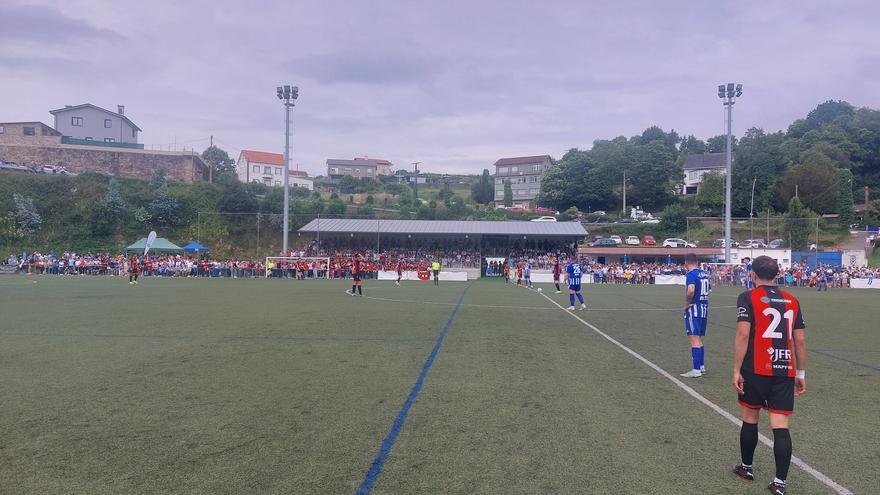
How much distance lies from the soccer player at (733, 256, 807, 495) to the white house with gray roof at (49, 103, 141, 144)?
8864cm

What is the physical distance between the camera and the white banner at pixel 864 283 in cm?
4147

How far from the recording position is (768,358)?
15.8 ft

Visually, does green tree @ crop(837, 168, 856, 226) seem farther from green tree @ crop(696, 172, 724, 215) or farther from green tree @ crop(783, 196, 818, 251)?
green tree @ crop(783, 196, 818, 251)

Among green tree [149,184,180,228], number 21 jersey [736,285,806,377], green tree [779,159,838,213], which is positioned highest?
green tree [779,159,838,213]

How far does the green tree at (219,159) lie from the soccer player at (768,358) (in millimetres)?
107768

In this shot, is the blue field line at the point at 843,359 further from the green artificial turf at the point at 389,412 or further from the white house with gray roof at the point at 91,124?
the white house with gray roof at the point at 91,124

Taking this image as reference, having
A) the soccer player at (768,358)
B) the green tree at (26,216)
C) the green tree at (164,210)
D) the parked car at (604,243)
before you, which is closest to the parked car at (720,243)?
the parked car at (604,243)

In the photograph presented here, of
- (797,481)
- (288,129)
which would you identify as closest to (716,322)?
(797,481)

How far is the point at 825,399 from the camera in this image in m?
7.75

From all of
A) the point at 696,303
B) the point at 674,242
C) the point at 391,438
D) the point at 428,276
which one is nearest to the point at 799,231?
the point at 674,242

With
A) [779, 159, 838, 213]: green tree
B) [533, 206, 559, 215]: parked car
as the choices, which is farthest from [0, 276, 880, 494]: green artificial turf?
[533, 206, 559, 215]: parked car

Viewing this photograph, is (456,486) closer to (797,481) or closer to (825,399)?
(797,481)

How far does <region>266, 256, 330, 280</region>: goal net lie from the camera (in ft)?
152

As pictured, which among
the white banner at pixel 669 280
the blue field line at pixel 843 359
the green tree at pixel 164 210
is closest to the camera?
the blue field line at pixel 843 359
